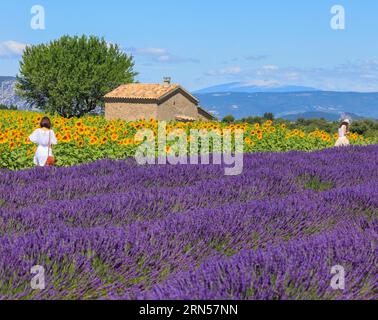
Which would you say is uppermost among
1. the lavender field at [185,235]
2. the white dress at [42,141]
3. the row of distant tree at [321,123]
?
the row of distant tree at [321,123]

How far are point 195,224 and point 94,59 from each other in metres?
55.4

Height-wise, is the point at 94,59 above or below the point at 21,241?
above

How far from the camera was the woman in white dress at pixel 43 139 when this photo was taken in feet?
31.6

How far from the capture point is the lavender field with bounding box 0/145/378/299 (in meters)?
2.91

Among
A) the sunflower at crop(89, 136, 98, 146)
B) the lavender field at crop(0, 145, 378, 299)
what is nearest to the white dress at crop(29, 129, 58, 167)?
the sunflower at crop(89, 136, 98, 146)

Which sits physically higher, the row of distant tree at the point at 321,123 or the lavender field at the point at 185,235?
the row of distant tree at the point at 321,123

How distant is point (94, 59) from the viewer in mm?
57812

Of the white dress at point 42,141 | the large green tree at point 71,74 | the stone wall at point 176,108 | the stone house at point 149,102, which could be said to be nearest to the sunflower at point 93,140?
the white dress at point 42,141

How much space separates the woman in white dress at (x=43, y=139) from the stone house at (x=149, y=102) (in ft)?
119

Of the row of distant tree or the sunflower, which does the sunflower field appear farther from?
the row of distant tree

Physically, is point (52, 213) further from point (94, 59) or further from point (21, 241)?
point (94, 59)

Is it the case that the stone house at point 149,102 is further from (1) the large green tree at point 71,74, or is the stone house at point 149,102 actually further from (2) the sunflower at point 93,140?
(2) the sunflower at point 93,140
